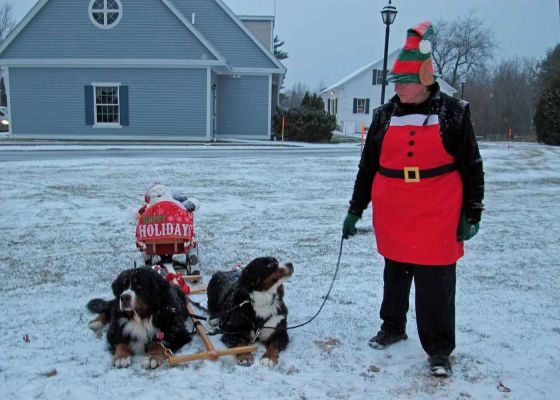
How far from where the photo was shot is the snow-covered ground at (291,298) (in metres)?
3.12

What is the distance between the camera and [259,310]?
357 centimetres

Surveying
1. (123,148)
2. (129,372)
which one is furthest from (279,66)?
(129,372)

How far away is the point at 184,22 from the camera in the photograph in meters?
21.5

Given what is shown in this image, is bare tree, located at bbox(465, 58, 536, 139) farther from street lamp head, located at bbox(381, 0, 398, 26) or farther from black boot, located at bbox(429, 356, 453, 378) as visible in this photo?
black boot, located at bbox(429, 356, 453, 378)

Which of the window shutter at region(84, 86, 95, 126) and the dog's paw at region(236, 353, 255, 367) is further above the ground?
the window shutter at region(84, 86, 95, 126)

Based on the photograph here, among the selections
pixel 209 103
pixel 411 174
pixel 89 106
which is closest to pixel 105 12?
pixel 89 106

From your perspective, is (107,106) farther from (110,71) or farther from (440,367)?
(440,367)

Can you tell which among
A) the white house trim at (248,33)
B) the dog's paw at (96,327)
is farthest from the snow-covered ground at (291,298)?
the white house trim at (248,33)

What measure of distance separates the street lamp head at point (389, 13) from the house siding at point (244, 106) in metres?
8.78

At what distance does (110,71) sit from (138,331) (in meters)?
20.8

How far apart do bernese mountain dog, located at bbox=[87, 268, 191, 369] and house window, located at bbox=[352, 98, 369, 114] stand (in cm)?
3990

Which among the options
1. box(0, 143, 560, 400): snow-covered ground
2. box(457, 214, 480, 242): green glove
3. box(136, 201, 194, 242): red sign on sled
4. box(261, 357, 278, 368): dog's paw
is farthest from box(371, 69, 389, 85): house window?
box(261, 357, 278, 368): dog's paw

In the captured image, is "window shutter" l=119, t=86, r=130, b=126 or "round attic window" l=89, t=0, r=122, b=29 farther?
"window shutter" l=119, t=86, r=130, b=126

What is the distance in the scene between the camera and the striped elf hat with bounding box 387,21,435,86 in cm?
312
